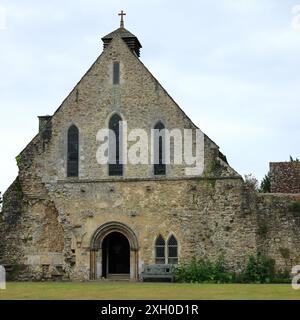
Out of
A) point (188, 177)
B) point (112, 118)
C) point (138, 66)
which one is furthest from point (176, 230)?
point (138, 66)

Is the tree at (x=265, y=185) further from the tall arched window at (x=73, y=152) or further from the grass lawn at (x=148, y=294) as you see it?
the grass lawn at (x=148, y=294)

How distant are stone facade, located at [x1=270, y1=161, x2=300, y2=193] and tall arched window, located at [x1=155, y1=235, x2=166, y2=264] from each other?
8980 mm

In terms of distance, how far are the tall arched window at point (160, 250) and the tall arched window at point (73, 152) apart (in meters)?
4.91

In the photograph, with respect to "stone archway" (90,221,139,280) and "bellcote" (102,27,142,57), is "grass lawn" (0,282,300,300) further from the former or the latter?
"bellcote" (102,27,142,57)

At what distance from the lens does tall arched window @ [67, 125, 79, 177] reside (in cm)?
2884

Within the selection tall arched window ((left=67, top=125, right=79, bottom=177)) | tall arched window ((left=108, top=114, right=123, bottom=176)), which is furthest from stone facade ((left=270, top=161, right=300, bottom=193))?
tall arched window ((left=67, top=125, right=79, bottom=177))

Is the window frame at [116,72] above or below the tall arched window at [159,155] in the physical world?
above

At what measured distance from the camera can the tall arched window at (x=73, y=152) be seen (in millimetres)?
28844

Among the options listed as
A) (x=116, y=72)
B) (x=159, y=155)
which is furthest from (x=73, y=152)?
(x=116, y=72)

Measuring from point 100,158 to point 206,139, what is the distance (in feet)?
16.2

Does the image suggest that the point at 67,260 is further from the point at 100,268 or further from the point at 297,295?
the point at 297,295

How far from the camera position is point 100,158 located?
28.6m

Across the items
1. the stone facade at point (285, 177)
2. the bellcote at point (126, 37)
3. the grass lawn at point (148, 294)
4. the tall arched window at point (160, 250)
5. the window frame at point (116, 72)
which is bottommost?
the grass lawn at point (148, 294)

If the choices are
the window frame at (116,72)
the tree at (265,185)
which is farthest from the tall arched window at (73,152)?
the tree at (265,185)
